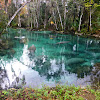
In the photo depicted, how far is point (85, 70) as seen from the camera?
28.4ft

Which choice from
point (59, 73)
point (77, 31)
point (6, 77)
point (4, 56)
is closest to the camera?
point (6, 77)

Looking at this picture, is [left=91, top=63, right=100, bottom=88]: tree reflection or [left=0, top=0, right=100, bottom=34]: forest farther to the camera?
[left=0, top=0, right=100, bottom=34]: forest

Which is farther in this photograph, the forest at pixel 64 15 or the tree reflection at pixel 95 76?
the forest at pixel 64 15

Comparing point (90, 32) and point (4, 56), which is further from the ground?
point (90, 32)

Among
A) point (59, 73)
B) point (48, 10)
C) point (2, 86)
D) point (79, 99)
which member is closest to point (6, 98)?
point (2, 86)

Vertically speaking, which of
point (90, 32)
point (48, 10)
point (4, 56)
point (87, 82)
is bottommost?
point (87, 82)

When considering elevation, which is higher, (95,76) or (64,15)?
(64,15)

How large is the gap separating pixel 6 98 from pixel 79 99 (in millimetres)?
2836

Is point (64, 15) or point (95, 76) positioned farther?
point (64, 15)

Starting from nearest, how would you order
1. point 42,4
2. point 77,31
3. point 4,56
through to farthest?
point 4,56 < point 77,31 < point 42,4

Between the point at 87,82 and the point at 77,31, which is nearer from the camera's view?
the point at 87,82

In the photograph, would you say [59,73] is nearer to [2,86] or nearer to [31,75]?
[31,75]

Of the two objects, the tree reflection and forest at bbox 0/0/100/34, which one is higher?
forest at bbox 0/0/100/34

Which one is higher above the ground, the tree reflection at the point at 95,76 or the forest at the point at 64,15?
the forest at the point at 64,15
